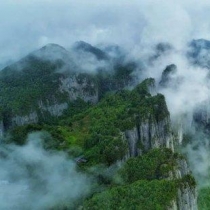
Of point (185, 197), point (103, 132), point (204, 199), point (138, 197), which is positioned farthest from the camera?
point (103, 132)

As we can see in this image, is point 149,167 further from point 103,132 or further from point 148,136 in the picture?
point 148,136

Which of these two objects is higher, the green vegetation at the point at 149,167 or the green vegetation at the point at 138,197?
the green vegetation at the point at 149,167

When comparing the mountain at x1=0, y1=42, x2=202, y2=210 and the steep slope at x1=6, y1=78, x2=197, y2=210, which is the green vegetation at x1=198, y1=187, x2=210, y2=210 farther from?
the steep slope at x1=6, y1=78, x2=197, y2=210

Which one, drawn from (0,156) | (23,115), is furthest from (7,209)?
(23,115)

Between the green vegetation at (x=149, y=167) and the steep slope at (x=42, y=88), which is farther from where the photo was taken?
the steep slope at (x=42, y=88)

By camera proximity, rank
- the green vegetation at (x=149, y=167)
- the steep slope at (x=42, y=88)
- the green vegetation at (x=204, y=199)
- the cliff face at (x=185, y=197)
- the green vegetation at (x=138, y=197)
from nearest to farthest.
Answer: the green vegetation at (x=138, y=197) < the cliff face at (x=185, y=197) < the green vegetation at (x=149, y=167) < the green vegetation at (x=204, y=199) < the steep slope at (x=42, y=88)

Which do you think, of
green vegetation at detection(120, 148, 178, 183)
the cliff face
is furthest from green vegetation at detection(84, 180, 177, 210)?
green vegetation at detection(120, 148, 178, 183)

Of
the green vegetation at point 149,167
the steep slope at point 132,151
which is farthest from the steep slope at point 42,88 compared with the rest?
the green vegetation at point 149,167

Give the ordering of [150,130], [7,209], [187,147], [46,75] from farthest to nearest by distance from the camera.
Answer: [46,75] → [187,147] → [150,130] → [7,209]

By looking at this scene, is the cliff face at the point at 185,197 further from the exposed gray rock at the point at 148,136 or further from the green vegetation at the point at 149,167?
the exposed gray rock at the point at 148,136

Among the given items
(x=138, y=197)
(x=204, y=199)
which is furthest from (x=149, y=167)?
(x=204, y=199)

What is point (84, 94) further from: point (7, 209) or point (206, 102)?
point (7, 209)
